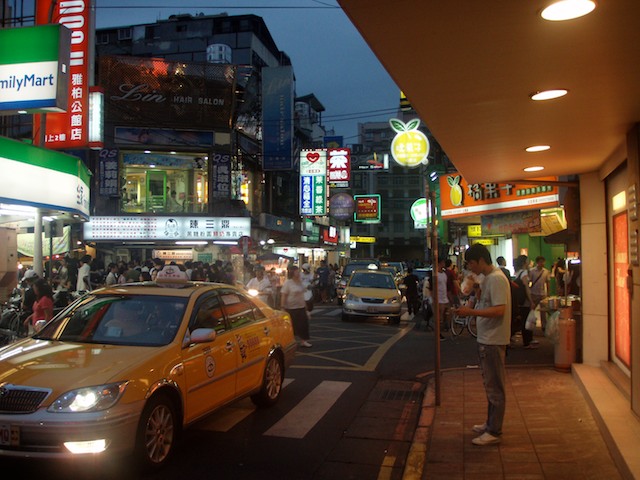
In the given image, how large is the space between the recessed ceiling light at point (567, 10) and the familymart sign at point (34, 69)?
9.18 meters

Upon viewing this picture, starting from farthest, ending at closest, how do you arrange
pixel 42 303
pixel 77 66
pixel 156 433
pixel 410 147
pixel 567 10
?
pixel 410 147 → pixel 77 66 → pixel 42 303 → pixel 156 433 → pixel 567 10

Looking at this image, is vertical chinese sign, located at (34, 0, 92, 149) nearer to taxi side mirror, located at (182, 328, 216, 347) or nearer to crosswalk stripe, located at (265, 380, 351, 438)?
crosswalk stripe, located at (265, 380, 351, 438)

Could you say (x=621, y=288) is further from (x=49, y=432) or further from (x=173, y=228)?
(x=173, y=228)

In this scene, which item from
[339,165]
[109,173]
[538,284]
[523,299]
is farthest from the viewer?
[339,165]

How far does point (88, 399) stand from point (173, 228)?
23.1 metres

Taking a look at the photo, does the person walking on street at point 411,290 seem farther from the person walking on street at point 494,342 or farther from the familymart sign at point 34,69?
the person walking on street at point 494,342

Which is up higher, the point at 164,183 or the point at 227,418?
the point at 164,183

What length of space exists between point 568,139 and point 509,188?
31.0ft

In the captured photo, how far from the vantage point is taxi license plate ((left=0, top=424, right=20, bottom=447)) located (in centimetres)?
465

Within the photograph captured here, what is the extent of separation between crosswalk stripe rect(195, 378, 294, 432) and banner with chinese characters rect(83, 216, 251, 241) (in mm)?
19671

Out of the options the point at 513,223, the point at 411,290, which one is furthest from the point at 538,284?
the point at 411,290

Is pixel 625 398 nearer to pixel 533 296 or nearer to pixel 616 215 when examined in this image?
pixel 616 215

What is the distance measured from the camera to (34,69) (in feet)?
35.2

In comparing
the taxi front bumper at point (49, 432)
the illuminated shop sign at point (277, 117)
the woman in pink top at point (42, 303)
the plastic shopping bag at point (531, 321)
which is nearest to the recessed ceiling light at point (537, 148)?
the plastic shopping bag at point (531, 321)
